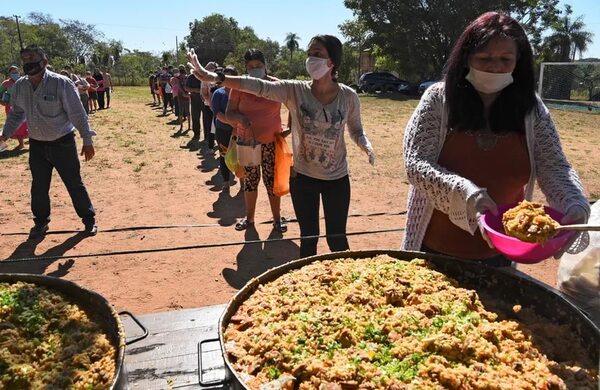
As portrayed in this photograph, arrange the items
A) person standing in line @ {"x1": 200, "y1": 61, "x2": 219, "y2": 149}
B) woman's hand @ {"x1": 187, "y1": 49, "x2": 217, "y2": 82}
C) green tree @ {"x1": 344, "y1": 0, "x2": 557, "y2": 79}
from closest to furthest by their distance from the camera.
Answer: woman's hand @ {"x1": 187, "y1": 49, "x2": 217, "y2": 82}, person standing in line @ {"x1": 200, "y1": 61, "x2": 219, "y2": 149}, green tree @ {"x1": 344, "y1": 0, "x2": 557, "y2": 79}

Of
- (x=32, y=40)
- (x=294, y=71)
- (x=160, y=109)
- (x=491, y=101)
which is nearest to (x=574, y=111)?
(x=160, y=109)

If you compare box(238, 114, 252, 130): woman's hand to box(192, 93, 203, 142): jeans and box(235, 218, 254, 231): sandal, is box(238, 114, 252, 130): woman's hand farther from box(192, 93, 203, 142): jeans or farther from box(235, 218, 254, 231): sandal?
box(192, 93, 203, 142): jeans

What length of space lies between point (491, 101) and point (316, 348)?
1442mm

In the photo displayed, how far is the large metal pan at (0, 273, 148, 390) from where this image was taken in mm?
1492

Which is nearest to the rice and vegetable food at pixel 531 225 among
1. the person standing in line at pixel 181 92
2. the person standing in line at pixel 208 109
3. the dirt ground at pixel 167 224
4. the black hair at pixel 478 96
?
the black hair at pixel 478 96

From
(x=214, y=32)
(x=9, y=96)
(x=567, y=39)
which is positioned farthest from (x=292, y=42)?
(x=9, y=96)

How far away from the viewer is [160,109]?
2103 centimetres

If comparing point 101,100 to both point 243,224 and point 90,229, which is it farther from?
point 243,224

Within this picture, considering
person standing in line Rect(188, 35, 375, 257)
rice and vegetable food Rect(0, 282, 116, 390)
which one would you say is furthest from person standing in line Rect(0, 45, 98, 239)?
rice and vegetable food Rect(0, 282, 116, 390)

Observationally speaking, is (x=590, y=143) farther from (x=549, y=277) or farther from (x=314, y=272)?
(x=314, y=272)

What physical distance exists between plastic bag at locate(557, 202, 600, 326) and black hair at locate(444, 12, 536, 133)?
2.98ft

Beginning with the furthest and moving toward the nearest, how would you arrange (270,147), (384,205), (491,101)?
(384,205), (270,147), (491,101)

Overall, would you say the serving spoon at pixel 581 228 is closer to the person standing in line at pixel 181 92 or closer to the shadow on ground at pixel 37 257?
the shadow on ground at pixel 37 257

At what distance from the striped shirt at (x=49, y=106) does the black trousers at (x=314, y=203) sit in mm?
2764
